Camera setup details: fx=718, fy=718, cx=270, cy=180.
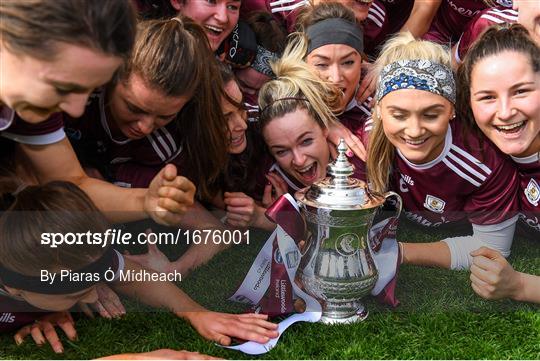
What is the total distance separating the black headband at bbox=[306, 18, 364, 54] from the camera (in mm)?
2836

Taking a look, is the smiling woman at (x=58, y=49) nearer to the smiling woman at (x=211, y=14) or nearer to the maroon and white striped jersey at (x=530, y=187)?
the smiling woman at (x=211, y=14)

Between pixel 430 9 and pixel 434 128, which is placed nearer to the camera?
pixel 434 128

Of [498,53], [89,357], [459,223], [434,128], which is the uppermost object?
[498,53]

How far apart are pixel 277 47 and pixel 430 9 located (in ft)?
2.63

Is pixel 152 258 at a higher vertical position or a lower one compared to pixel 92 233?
lower

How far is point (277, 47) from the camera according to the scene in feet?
9.62

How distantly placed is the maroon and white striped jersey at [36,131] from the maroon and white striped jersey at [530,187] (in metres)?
1.54

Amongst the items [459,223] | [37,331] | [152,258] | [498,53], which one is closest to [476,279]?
[459,223]

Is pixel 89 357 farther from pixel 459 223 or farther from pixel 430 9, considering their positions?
pixel 430 9

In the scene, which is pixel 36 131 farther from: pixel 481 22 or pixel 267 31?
pixel 481 22

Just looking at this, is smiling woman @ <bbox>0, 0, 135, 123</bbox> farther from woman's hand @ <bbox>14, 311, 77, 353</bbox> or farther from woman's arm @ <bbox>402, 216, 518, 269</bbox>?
woman's arm @ <bbox>402, 216, 518, 269</bbox>

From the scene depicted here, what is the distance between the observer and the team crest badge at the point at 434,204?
2.66 meters

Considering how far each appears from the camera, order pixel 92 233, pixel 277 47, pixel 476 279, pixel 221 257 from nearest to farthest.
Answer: pixel 92 233
pixel 476 279
pixel 221 257
pixel 277 47

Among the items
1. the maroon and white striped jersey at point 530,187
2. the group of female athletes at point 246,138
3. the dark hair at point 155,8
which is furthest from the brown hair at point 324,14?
the maroon and white striped jersey at point 530,187
